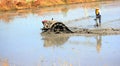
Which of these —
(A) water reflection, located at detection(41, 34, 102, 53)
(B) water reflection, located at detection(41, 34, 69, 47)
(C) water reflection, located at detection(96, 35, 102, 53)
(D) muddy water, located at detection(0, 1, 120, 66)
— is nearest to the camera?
(D) muddy water, located at detection(0, 1, 120, 66)

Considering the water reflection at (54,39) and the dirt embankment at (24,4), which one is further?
the dirt embankment at (24,4)

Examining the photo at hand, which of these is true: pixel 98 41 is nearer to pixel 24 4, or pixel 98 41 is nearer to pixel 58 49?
pixel 58 49

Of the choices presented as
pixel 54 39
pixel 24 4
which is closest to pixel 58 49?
pixel 54 39

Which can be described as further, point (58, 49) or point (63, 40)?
point (63, 40)

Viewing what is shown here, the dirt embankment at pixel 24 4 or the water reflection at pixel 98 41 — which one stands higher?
the dirt embankment at pixel 24 4

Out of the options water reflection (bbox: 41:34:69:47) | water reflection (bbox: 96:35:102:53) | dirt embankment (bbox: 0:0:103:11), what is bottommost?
water reflection (bbox: 41:34:69:47)

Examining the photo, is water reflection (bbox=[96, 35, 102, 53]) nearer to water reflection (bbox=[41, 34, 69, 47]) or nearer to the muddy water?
the muddy water

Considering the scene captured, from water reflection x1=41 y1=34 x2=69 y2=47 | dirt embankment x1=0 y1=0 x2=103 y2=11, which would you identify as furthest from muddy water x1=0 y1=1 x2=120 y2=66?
dirt embankment x1=0 y1=0 x2=103 y2=11

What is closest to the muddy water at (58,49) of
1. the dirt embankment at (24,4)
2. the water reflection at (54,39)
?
the water reflection at (54,39)

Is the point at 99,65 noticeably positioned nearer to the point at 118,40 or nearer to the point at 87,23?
the point at 118,40

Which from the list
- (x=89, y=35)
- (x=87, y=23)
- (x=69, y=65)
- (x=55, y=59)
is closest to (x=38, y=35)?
(x=89, y=35)

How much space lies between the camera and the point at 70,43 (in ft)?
61.4

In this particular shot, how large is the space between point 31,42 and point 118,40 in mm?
4802

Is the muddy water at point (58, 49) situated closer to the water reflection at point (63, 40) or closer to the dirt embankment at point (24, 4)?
the water reflection at point (63, 40)
